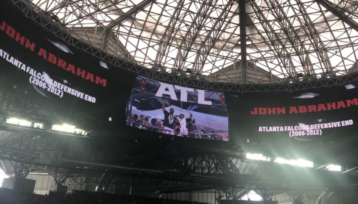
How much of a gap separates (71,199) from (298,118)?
2173cm

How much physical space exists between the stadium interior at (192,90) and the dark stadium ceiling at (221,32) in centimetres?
12

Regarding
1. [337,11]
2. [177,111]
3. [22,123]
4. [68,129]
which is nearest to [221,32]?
[177,111]

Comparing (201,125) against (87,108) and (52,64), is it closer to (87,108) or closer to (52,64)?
(87,108)

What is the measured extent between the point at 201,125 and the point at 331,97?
1144 cm

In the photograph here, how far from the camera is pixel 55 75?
2250 centimetres

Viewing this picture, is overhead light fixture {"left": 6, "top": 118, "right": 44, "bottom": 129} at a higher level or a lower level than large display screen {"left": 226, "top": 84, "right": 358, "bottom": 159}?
lower

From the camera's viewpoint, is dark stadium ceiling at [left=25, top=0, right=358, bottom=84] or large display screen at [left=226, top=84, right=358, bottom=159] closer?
large display screen at [left=226, top=84, right=358, bottom=159]

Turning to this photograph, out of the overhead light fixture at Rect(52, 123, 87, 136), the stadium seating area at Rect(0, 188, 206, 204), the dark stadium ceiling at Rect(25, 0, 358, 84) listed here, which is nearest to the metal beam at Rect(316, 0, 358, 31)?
the dark stadium ceiling at Rect(25, 0, 358, 84)

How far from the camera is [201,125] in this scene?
28.5 metres

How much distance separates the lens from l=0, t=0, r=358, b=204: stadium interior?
952 inches

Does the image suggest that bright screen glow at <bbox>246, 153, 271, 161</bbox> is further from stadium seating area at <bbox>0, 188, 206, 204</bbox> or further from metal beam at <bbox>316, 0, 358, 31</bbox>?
metal beam at <bbox>316, 0, 358, 31</bbox>

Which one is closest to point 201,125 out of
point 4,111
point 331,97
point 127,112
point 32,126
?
point 127,112

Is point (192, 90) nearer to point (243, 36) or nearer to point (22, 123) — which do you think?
point (243, 36)

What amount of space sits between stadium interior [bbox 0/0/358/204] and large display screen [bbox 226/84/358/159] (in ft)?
0.29
